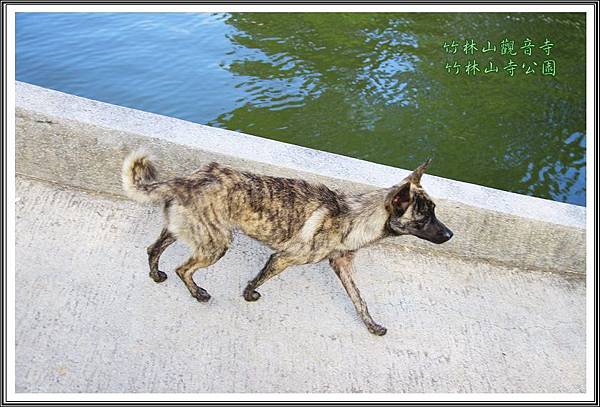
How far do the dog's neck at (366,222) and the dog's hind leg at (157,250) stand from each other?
1.16m

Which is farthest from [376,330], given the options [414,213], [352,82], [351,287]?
[352,82]

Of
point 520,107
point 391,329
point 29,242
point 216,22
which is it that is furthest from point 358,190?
point 216,22

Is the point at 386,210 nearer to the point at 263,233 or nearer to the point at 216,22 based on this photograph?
the point at 263,233

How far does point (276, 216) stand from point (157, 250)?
2.74 feet

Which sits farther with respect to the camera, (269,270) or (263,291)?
(263,291)

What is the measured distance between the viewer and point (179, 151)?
15.0ft

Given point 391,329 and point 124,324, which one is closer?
point 124,324

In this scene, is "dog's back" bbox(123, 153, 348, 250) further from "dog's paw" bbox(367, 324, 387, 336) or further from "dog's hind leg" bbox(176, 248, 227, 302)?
"dog's paw" bbox(367, 324, 387, 336)

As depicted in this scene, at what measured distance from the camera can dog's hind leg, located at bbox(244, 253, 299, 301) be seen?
398cm

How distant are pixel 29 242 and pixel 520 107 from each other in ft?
22.7

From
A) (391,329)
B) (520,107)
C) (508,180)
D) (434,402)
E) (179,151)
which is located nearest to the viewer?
(434,402)

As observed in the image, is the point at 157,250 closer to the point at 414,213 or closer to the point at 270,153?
the point at 270,153

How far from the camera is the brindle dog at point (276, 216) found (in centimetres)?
374

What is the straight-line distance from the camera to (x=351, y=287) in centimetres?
412
